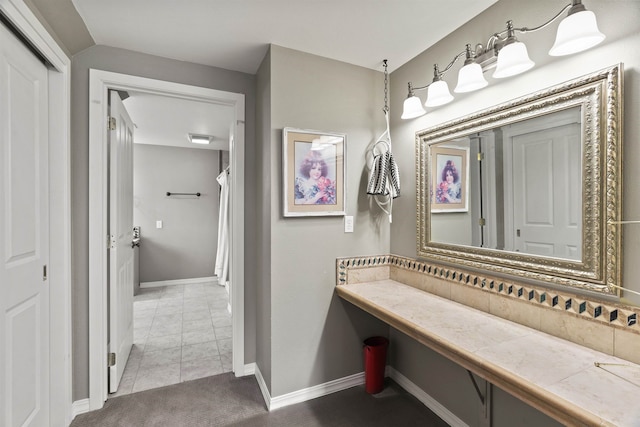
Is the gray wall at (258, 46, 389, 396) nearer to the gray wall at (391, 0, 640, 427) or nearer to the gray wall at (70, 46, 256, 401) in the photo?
the gray wall at (391, 0, 640, 427)

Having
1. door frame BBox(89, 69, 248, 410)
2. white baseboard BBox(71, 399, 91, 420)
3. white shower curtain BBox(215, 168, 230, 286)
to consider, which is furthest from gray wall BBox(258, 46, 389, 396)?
white shower curtain BBox(215, 168, 230, 286)

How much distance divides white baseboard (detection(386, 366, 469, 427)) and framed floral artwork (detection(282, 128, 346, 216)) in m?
1.33

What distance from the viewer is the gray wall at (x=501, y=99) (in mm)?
1102

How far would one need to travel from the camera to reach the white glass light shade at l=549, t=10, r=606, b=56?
1.08 m

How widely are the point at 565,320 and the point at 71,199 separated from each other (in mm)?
2791

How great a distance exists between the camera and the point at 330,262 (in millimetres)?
2139

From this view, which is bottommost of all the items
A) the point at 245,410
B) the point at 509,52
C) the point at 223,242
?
the point at 245,410

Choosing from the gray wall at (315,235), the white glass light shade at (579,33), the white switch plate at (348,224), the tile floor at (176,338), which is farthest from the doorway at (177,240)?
the white glass light shade at (579,33)

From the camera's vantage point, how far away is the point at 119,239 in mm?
2227

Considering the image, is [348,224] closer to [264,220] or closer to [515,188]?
[264,220]

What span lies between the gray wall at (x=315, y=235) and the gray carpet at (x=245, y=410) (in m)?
0.16

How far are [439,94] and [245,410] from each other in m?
2.35

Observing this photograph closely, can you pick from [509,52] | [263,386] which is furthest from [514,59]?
[263,386]

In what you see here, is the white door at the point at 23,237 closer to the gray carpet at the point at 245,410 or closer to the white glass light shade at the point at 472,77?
the gray carpet at the point at 245,410
